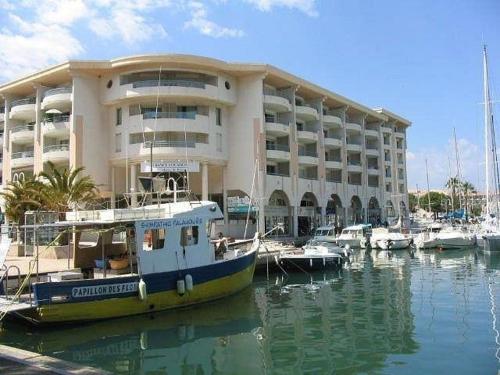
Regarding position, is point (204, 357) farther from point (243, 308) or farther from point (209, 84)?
point (209, 84)

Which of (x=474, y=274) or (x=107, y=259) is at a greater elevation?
(x=107, y=259)

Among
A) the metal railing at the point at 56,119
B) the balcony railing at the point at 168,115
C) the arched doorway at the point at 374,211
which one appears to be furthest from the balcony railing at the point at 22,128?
the arched doorway at the point at 374,211

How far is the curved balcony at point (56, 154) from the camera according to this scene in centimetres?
4978

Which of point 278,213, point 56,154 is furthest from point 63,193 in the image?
point 278,213

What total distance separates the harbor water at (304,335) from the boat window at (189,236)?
2.62 metres

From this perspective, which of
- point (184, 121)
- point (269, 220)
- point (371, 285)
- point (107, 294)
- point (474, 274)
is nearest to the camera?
point (107, 294)

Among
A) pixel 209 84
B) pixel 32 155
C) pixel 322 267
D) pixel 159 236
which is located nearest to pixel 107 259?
pixel 159 236

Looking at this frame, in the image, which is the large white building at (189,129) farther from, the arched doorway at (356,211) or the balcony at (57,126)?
the arched doorway at (356,211)

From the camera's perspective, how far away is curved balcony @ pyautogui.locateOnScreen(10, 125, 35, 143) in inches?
2141

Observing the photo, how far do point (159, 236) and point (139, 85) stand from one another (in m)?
30.6

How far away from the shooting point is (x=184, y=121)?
46.3 metres

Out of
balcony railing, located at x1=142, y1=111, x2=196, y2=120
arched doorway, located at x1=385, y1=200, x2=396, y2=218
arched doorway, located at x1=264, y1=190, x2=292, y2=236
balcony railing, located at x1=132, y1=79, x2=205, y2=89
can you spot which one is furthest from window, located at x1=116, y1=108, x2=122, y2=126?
arched doorway, located at x1=385, y1=200, x2=396, y2=218

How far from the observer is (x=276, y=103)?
52.6 metres

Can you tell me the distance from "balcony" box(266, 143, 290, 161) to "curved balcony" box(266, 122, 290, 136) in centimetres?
144
